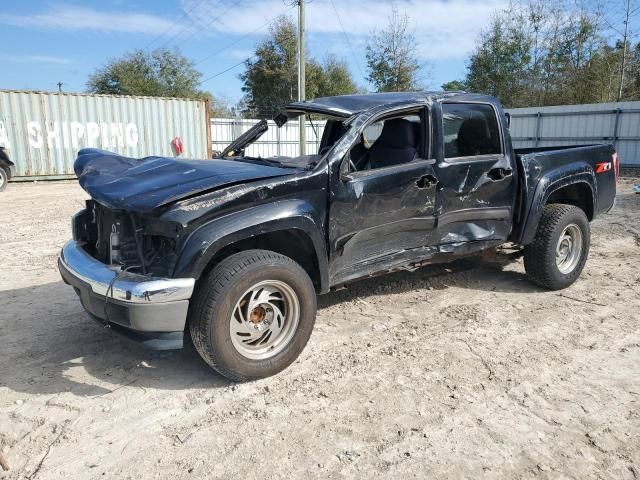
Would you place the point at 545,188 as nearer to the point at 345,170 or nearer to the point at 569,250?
the point at 569,250

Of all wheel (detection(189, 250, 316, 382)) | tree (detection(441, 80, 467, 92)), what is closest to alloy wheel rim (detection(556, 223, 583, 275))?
wheel (detection(189, 250, 316, 382))

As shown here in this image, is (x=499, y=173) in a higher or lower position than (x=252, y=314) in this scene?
higher

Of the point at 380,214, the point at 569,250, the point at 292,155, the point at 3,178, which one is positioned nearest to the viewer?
the point at 380,214

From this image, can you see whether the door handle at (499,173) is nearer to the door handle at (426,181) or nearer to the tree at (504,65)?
the door handle at (426,181)

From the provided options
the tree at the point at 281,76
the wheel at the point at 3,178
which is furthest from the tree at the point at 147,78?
the wheel at the point at 3,178

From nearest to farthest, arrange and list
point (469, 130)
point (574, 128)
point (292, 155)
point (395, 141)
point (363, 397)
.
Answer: point (363, 397) → point (395, 141) → point (469, 130) → point (292, 155) → point (574, 128)

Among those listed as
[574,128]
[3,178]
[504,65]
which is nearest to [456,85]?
[504,65]

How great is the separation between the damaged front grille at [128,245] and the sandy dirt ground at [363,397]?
788 millimetres

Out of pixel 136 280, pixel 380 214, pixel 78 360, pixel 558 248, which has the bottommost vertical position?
pixel 78 360

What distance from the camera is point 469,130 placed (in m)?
4.53

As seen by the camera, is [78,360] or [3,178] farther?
[3,178]

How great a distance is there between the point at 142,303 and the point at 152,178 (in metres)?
0.91

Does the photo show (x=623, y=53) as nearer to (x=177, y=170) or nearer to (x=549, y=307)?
(x=549, y=307)

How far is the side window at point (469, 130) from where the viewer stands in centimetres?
433
